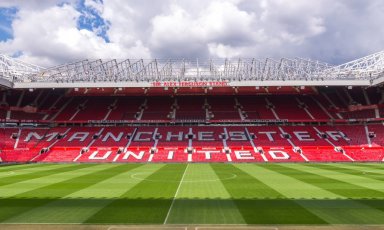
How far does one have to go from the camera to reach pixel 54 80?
5094 cm

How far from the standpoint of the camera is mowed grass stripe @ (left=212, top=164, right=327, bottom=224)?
1330 centimetres

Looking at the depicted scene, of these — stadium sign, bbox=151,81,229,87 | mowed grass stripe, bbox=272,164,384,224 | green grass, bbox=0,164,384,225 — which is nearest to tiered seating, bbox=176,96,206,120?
stadium sign, bbox=151,81,229,87

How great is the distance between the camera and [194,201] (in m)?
17.0

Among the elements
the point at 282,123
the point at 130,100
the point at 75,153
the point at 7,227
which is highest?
the point at 130,100

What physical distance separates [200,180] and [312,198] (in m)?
9.75

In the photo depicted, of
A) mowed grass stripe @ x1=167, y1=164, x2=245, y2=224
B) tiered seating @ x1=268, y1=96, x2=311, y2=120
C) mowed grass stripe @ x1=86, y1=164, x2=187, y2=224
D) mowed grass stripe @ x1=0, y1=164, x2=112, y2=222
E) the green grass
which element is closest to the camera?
mowed grass stripe @ x1=167, y1=164, x2=245, y2=224

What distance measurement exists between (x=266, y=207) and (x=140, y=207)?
6023mm

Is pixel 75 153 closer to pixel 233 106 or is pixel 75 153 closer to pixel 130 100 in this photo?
pixel 130 100

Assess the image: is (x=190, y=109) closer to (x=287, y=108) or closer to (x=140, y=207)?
(x=287, y=108)

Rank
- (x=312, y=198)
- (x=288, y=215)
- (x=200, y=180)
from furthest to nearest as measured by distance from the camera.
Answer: (x=200, y=180), (x=312, y=198), (x=288, y=215)

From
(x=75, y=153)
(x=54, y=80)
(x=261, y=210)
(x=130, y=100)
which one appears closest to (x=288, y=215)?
(x=261, y=210)

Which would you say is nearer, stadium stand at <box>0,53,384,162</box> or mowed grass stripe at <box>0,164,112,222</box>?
mowed grass stripe at <box>0,164,112,222</box>

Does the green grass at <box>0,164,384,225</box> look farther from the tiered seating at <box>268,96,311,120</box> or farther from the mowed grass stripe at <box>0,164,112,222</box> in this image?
the tiered seating at <box>268,96,311,120</box>

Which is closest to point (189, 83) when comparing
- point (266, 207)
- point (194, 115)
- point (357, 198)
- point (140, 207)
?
point (194, 115)
